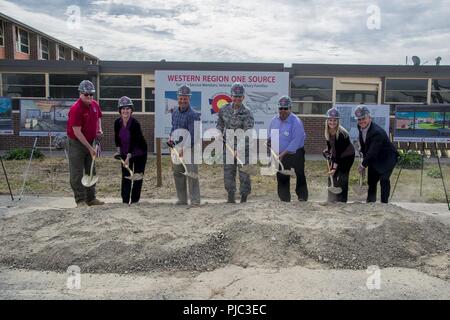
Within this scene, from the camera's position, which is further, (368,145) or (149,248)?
(368,145)

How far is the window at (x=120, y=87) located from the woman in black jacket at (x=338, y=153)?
12273mm

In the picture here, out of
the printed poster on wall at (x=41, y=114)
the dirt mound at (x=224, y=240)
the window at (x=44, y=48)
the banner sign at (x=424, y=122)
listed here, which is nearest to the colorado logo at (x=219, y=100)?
the banner sign at (x=424, y=122)

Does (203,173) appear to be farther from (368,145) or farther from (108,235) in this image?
(108,235)

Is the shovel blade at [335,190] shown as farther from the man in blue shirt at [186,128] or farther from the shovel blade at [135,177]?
the shovel blade at [135,177]

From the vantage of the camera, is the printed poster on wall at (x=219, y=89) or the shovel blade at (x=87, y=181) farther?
the printed poster on wall at (x=219, y=89)

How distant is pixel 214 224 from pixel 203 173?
6942mm

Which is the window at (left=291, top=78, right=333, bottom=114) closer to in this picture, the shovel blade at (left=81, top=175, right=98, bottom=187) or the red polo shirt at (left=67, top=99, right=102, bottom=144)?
the red polo shirt at (left=67, top=99, right=102, bottom=144)

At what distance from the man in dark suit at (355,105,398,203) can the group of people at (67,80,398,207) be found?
0.01 meters

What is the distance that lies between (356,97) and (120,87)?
8.95 meters

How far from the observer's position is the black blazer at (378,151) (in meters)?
6.50

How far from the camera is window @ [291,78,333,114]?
1762 centimetres

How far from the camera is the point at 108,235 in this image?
192 inches

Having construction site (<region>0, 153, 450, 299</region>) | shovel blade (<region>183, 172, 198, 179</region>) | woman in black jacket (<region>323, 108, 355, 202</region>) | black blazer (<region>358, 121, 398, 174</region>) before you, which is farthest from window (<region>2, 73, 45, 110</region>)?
black blazer (<region>358, 121, 398, 174</region>)
